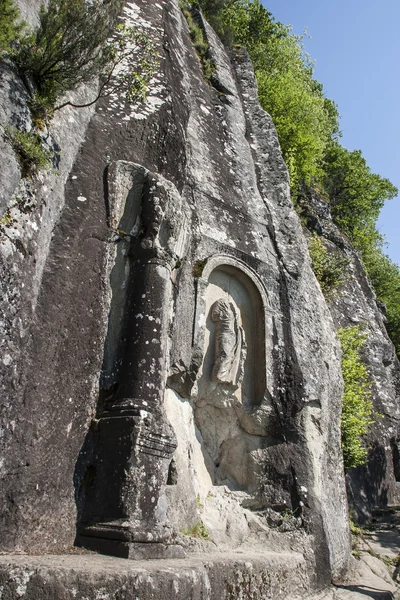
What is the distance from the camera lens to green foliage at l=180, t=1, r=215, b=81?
38.3 ft

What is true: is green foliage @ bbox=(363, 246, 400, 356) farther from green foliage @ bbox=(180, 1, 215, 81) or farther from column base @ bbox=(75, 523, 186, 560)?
column base @ bbox=(75, 523, 186, 560)

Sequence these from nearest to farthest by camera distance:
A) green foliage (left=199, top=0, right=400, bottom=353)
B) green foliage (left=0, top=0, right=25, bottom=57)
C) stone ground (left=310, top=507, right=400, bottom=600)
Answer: green foliage (left=0, top=0, right=25, bottom=57) < stone ground (left=310, top=507, right=400, bottom=600) < green foliage (left=199, top=0, right=400, bottom=353)

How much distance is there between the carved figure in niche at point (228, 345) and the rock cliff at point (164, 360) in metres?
0.02

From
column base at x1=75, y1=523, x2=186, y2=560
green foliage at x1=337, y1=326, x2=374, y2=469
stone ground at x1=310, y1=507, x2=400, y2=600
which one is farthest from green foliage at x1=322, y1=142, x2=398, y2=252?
column base at x1=75, y1=523, x2=186, y2=560

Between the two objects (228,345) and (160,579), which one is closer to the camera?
(160,579)

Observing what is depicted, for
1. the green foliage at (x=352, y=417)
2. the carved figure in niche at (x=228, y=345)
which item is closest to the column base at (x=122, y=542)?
the carved figure in niche at (x=228, y=345)

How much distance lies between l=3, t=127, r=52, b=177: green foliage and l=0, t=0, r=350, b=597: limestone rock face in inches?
6.6

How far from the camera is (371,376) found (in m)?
15.9

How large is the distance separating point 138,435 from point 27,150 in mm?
2938

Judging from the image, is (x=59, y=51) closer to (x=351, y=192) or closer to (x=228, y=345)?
(x=228, y=345)

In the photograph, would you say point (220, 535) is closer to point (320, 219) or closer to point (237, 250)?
point (237, 250)

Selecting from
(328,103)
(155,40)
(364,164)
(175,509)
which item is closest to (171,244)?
(175,509)

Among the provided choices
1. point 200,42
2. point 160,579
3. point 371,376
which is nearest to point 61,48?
point 160,579

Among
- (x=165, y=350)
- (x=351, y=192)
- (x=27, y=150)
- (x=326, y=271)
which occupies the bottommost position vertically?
(x=165, y=350)
